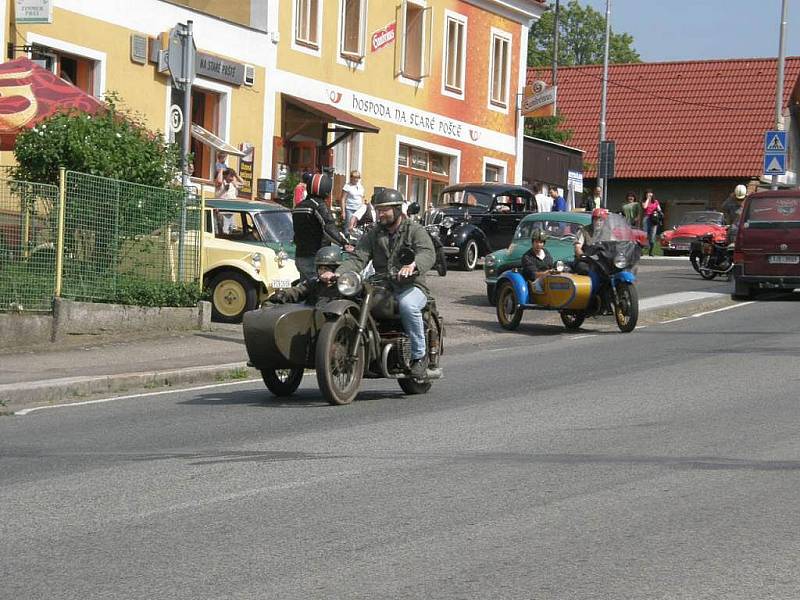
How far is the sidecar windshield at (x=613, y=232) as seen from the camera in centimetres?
2206

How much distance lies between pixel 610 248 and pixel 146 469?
13.0m

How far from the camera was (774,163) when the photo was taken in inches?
1398

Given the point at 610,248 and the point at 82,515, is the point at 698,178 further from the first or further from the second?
the point at 82,515

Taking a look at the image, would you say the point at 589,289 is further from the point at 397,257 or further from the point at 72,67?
the point at 72,67

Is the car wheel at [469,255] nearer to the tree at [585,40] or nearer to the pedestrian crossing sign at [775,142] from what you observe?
the pedestrian crossing sign at [775,142]

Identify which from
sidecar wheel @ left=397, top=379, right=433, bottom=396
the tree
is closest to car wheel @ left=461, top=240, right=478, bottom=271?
sidecar wheel @ left=397, top=379, right=433, bottom=396

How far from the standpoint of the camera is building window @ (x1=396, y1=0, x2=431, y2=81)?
3762cm

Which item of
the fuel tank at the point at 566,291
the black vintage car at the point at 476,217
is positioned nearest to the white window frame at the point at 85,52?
the black vintage car at the point at 476,217

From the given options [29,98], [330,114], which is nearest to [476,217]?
[330,114]

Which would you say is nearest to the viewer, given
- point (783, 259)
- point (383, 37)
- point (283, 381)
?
point (283, 381)

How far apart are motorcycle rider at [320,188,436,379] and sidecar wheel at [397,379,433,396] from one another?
0.89 feet

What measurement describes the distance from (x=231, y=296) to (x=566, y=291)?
454 centimetres

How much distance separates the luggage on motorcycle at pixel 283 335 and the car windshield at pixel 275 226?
7.88 metres

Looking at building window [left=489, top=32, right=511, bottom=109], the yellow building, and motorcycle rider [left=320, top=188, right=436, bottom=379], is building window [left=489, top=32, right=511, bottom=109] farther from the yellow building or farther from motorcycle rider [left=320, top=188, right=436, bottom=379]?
motorcycle rider [left=320, top=188, right=436, bottom=379]
